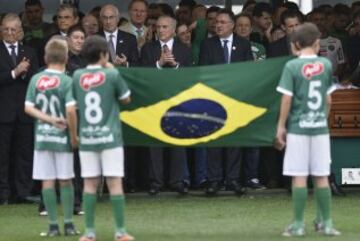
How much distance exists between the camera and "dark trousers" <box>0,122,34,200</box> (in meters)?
14.3

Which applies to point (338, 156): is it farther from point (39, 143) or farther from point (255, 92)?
point (39, 143)

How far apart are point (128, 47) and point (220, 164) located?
1.80m

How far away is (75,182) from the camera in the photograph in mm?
12875

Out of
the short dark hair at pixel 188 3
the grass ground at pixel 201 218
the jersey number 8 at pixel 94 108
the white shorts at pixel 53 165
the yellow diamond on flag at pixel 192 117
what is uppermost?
the short dark hair at pixel 188 3

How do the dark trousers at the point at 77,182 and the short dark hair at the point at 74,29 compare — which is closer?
the dark trousers at the point at 77,182

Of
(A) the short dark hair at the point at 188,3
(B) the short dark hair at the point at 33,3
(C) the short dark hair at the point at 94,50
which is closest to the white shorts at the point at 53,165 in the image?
(C) the short dark hair at the point at 94,50

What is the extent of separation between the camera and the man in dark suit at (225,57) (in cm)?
1453

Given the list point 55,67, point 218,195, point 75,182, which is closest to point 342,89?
point 218,195

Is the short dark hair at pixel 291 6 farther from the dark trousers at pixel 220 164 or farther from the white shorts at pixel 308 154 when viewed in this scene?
the white shorts at pixel 308 154

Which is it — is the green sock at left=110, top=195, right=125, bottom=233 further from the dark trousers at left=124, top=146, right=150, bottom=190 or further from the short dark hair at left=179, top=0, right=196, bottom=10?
the short dark hair at left=179, top=0, right=196, bottom=10

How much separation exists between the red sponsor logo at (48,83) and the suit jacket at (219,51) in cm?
366

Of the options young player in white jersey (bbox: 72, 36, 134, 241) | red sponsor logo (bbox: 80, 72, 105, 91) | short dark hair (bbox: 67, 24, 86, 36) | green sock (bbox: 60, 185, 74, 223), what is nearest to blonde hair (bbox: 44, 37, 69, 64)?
young player in white jersey (bbox: 72, 36, 134, 241)

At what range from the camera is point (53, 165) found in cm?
1134

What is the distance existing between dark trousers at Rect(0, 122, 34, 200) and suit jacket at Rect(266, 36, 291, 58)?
3068 millimetres
